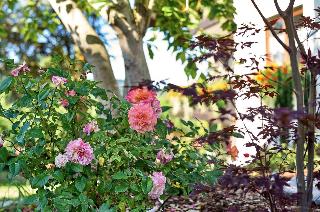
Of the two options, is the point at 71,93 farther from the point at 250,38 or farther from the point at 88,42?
the point at 250,38

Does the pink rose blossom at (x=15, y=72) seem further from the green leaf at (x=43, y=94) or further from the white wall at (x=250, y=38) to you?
the white wall at (x=250, y=38)

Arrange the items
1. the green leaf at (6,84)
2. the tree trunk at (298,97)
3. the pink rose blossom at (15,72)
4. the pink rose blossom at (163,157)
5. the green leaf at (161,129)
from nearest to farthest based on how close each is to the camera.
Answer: the tree trunk at (298,97), the green leaf at (6,84), the pink rose blossom at (15,72), the pink rose blossom at (163,157), the green leaf at (161,129)

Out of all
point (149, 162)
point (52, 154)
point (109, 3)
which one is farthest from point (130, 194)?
point (109, 3)

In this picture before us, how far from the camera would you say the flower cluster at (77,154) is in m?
2.70

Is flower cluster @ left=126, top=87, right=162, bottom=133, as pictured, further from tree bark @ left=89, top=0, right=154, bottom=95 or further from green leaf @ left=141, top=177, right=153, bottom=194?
tree bark @ left=89, top=0, right=154, bottom=95

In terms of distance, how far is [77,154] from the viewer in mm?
2701

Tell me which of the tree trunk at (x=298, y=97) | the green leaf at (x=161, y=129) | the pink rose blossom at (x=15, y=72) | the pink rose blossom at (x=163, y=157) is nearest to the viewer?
the tree trunk at (x=298, y=97)

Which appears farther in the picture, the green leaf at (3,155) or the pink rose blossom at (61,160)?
the green leaf at (3,155)

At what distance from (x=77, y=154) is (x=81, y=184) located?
0.16 m

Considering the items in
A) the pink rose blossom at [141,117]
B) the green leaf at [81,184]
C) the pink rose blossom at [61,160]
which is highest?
the pink rose blossom at [141,117]

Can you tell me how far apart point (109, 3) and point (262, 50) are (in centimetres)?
243

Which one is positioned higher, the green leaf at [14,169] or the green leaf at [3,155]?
the green leaf at [3,155]

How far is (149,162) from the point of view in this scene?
2.96 m

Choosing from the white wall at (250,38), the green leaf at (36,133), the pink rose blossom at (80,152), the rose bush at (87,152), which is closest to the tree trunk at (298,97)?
the rose bush at (87,152)
